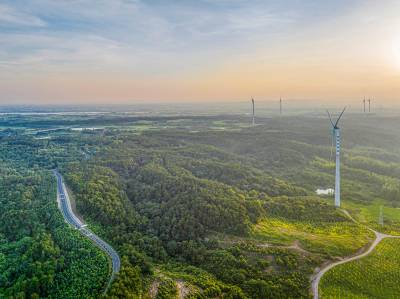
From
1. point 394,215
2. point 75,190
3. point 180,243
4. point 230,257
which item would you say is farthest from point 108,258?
point 394,215

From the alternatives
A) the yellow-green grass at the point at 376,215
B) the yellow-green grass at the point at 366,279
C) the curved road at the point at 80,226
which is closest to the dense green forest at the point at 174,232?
the yellow-green grass at the point at 376,215

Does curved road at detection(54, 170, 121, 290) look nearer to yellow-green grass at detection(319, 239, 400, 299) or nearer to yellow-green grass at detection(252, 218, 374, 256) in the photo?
yellow-green grass at detection(252, 218, 374, 256)

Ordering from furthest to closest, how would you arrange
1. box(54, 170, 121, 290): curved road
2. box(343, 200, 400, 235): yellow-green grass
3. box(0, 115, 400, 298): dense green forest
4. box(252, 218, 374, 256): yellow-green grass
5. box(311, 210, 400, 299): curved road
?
1. box(343, 200, 400, 235): yellow-green grass
2. box(252, 218, 374, 256): yellow-green grass
3. box(54, 170, 121, 290): curved road
4. box(311, 210, 400, 299): curved road
5. box(0, 115, 400, 298): dense green forest

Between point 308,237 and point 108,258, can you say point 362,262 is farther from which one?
point 108,258

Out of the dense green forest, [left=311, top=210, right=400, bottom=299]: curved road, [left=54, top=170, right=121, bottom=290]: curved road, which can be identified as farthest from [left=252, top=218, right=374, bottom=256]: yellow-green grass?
[left=54, top=170, right=121, bottom=290]: curved road

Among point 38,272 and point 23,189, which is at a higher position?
point 23,189
